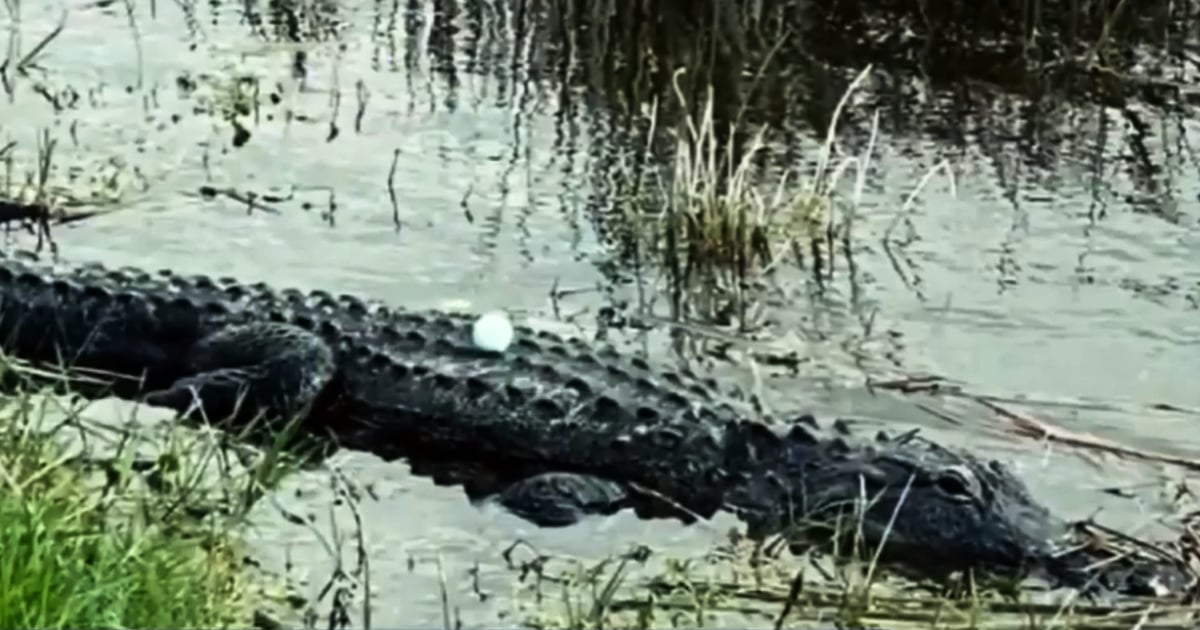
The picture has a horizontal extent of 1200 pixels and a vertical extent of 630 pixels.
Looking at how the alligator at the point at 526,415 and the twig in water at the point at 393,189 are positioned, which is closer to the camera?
the alligator at the point at 526,415

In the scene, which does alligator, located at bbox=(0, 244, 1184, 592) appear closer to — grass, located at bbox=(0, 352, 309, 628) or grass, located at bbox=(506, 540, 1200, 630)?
grass, located at bbox=(506, 540, 1200, 630)

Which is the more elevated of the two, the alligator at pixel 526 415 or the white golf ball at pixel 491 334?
the white golf ball at pixel 491 334

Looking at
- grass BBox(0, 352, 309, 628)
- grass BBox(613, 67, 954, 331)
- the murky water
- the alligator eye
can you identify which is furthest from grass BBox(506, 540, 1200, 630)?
grass BBox(613, 67, 954, 331)

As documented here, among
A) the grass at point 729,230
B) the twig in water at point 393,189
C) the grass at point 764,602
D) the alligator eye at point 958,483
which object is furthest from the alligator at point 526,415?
the twig in water at point 393,189

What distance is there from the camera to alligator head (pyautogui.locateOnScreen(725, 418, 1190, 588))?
203 inches

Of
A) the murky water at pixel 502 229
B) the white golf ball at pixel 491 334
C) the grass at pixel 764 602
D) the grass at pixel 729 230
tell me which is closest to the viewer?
the grass at pixel 764 602

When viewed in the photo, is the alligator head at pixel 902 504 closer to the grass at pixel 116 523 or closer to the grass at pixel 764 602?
the grass at pixel 764 602

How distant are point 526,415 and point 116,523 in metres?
1.48

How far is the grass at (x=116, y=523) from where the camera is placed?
3859 mm

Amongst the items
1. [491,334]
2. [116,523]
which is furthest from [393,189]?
[116,523]

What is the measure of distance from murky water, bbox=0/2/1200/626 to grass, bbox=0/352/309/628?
19 cm

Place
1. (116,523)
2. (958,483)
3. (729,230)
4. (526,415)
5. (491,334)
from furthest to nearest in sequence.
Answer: (729,230), (491,334), (526,415), (958,483), (116,523)

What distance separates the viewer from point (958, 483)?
5.30 metres

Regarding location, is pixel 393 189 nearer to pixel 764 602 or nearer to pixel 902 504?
pixel 902 504
